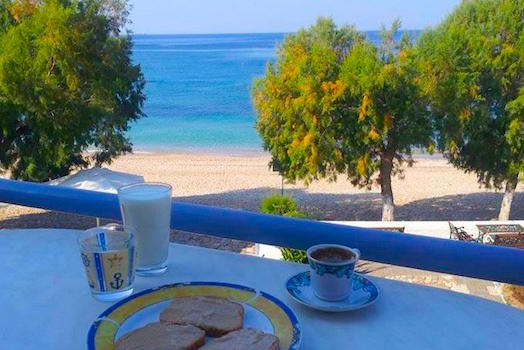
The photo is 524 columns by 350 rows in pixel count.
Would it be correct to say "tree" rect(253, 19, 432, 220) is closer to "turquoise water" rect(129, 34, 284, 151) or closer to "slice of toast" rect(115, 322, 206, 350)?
"turquoise water" rect(129, 34, 284, 151)

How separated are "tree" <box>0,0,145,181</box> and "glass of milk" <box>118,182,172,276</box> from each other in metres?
7.58

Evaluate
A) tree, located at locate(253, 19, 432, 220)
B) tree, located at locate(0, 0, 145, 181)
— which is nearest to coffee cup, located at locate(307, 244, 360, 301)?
tree, located at locate(253, 19, 432, 220)

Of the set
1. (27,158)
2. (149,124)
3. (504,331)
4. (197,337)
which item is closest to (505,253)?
(504,331)

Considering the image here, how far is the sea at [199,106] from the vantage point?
19312 mm

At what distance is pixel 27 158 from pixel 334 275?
338 inches

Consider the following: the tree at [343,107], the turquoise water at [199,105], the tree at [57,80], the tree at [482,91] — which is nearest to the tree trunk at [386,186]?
the tree at [343,107]

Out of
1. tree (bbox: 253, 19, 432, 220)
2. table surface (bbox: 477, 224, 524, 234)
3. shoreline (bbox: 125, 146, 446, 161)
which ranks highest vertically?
tree (bbox: 253, 19, 432, 220)

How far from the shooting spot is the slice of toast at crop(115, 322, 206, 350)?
61 centimetres

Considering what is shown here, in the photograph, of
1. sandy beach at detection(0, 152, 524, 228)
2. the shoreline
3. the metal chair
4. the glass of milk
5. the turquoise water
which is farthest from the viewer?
the turquoise water

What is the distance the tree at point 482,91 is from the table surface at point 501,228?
91.0 inches

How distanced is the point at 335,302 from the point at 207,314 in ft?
0.58

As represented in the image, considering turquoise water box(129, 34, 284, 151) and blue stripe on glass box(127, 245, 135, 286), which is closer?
blue stripe on glass box(127, 245, 135, 286)

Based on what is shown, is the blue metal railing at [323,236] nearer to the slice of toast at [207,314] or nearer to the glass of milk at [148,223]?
the glass of milk at [148,223]

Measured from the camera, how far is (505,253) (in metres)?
0.91
